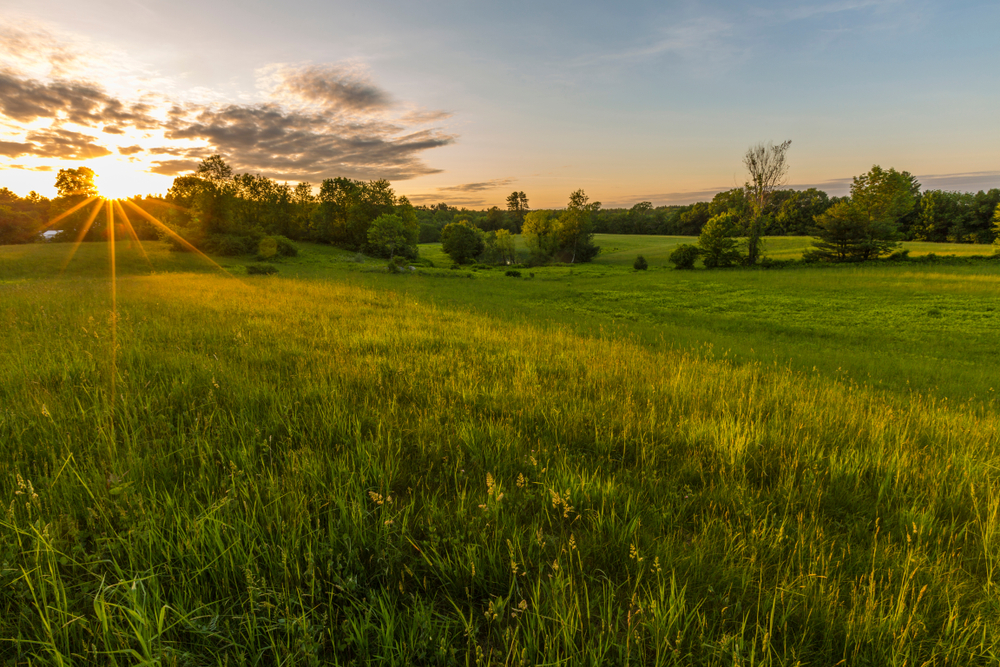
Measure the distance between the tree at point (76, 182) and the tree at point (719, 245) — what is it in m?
105

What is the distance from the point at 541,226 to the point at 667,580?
3367 inches

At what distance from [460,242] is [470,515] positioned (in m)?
83.3

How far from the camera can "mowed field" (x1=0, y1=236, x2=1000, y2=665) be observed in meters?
1.71

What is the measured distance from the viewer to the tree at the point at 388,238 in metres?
71.3

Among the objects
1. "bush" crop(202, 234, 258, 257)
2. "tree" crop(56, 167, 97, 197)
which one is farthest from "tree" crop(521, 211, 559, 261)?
"tree" crop(56, 167, 97, 197)

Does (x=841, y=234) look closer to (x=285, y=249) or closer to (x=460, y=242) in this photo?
(x=460, y=242)

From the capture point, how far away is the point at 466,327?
34.2 ft

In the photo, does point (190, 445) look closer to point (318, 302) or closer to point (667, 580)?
point (667, 580)

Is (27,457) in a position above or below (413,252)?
below

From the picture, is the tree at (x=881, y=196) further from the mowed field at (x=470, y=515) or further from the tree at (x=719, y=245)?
the mowed field at (x=470, y=515)

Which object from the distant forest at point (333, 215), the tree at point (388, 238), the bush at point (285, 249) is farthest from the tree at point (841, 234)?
the bush at point (285, 249)

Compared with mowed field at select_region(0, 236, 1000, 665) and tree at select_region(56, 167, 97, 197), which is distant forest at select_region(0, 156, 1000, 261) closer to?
tree at select_region(56, 167, 97, 197)

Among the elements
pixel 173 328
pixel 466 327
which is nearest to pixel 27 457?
pixel 173 328

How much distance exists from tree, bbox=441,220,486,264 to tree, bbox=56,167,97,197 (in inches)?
2531
